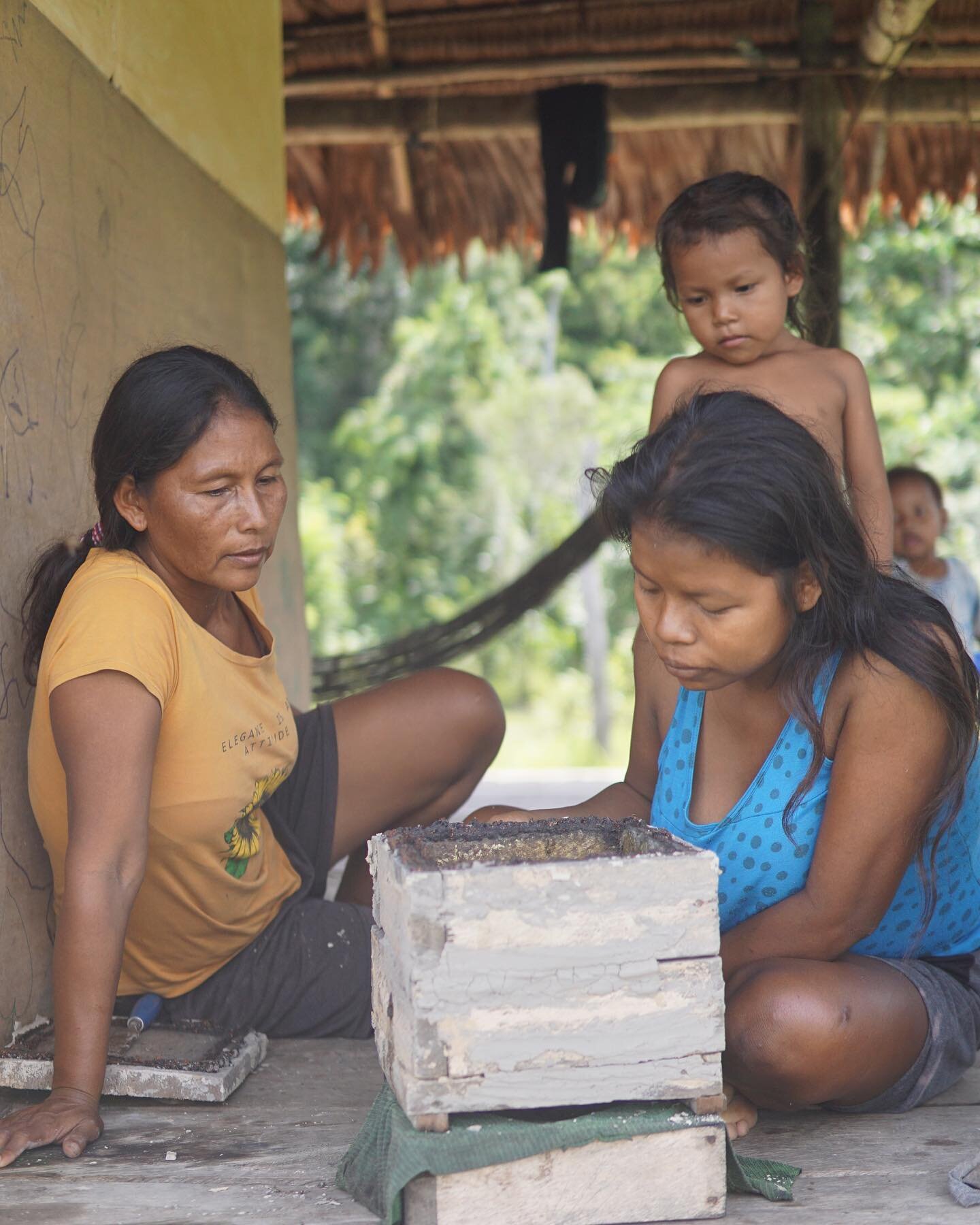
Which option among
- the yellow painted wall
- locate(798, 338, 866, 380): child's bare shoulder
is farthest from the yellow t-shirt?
locate(798, 338, 866, 380): child's bare shoulder

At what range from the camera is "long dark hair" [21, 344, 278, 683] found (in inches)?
78.2

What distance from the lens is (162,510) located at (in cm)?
202

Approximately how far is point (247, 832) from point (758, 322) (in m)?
1.46

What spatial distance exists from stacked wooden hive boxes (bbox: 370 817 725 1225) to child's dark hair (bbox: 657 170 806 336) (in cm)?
165

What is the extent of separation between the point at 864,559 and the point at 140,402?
102 cm

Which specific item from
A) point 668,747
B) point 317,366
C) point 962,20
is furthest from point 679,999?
point 317,366

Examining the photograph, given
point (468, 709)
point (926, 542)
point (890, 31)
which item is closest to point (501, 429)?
point (926, 542)

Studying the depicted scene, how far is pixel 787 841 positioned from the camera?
1.78 m

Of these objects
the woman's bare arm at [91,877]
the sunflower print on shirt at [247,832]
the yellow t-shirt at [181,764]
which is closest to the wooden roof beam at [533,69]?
the yellow t-shirt at [181,764]

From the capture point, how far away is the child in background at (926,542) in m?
4.67

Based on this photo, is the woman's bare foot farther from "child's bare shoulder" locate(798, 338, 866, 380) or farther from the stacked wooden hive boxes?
"child's bare shoulder" locate(798, 338, 866, 380)

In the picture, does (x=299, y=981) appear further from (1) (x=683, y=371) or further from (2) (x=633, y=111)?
(2) (x=633, y=111)

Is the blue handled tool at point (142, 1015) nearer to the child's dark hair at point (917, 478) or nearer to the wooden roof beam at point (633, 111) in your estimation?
the wooden roof beam at point (633, 111)

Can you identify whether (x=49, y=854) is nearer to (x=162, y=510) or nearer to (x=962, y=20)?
(x=162, y=510)
